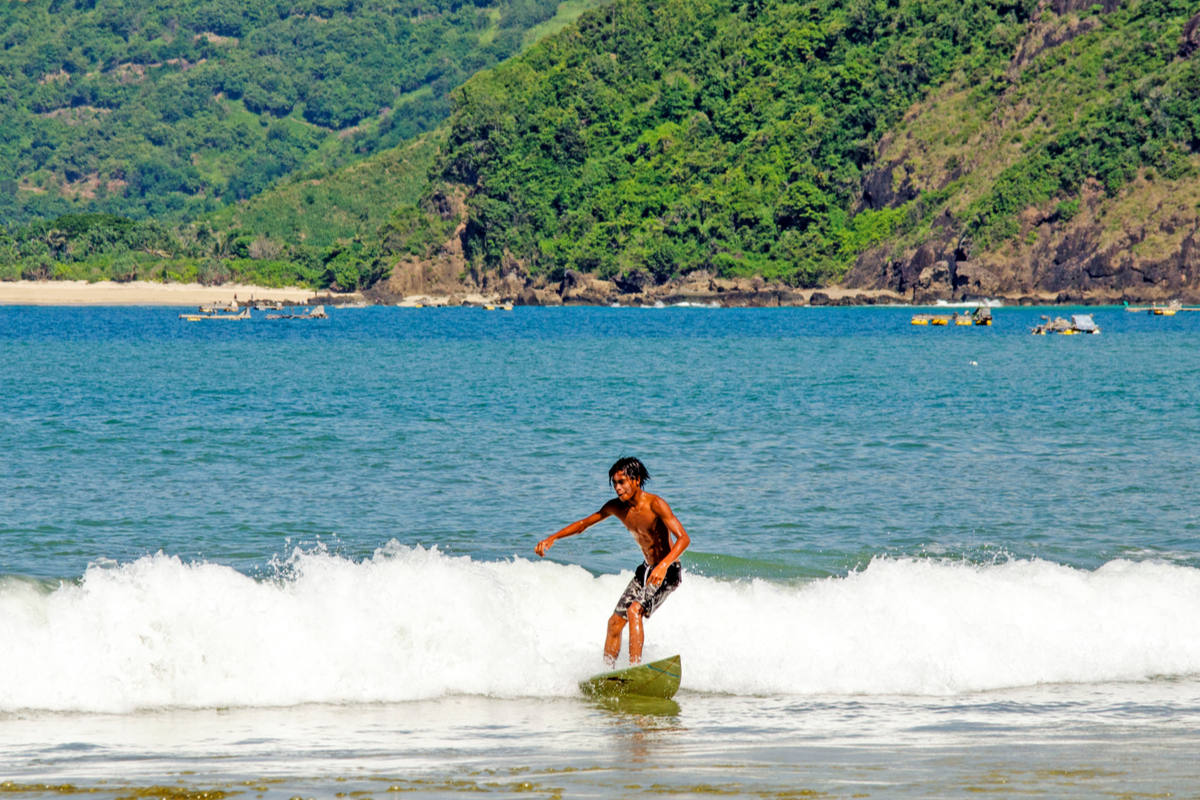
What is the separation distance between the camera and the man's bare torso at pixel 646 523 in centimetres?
1008

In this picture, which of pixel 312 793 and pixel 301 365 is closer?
pixel 312 793

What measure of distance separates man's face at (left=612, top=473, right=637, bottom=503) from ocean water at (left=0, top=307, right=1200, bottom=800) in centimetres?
181

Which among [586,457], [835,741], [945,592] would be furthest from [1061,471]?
[835,741]

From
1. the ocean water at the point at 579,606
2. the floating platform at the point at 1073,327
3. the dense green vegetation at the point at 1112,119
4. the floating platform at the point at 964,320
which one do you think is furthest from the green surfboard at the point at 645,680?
the dense green vegetation at the point at 1112,119

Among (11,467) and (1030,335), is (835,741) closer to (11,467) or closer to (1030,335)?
(11,467)

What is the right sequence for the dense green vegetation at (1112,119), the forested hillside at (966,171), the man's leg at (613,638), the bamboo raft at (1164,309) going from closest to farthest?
1. the man's leg at (613,638)
2. the bamboo raft at (1164,309)
3. the dense green vegetation at (1112,119)
4. the forested hillside at (966,171)

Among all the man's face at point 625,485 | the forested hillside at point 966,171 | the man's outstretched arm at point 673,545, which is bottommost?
the man's outstretched arm at point 673,545

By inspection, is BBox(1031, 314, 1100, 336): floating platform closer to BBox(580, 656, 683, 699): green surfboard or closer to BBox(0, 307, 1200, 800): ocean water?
BBox(0, 307, 1200, 800): ocean water

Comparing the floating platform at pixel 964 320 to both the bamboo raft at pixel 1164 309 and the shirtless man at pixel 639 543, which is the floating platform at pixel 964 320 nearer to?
the bamboo raft at pixel 1164 309

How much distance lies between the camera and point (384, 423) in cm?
3241

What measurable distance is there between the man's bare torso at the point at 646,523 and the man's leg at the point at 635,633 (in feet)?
1.39

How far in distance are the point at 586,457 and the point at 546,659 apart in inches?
557

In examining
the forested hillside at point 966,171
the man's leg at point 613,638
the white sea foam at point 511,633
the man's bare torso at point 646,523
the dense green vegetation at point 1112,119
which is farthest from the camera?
the forested hillside at point 966,171

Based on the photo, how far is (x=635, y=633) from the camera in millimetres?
10438
